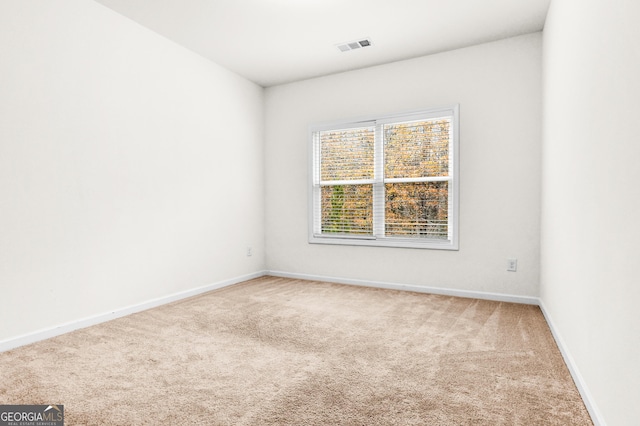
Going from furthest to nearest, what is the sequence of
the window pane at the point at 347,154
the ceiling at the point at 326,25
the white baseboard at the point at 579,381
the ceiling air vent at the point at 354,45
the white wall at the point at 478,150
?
1. the window pane at the point at 347,154
2. the ceiling air vent at the point at 354,45
3. the white wall at the point at 478,150
4. the ceiling at the point at 326,25
5. the white baseboard at the point at 579,381

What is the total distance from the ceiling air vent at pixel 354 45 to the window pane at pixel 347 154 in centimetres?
98

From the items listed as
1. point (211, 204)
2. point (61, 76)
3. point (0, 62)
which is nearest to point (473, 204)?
point (211, 204)

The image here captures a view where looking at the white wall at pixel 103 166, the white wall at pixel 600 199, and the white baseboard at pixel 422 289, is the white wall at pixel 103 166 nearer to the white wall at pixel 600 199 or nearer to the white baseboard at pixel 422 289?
the white baseboard at pixel 422 289

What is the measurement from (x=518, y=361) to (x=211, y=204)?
3.43 m

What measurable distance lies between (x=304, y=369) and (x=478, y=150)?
2.95 metres

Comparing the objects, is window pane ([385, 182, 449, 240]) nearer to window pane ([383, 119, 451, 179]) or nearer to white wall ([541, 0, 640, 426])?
window pane ([383, 119, 451, 179])

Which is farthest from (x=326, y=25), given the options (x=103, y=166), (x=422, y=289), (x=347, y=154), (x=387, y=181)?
(x=422, y=289)

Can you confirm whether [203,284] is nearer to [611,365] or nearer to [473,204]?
[473,204]

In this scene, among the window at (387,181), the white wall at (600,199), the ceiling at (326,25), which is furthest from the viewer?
the window at (387,181)

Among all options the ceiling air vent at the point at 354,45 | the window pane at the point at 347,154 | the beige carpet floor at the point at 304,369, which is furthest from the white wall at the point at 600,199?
the window pane at the point at 347,154

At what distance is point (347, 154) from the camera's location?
15.4ft

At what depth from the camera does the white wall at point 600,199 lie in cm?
125

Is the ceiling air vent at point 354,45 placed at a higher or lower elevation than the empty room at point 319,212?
higher

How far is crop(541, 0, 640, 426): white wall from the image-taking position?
1249mm
